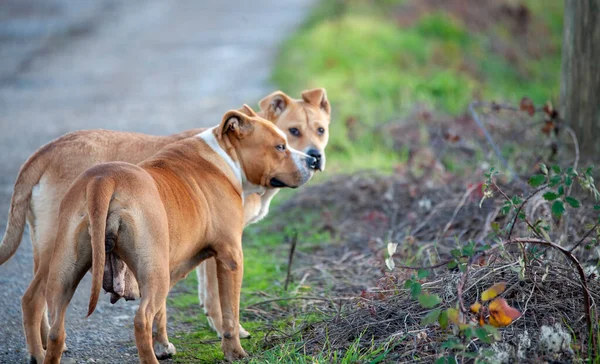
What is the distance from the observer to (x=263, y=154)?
5.81m

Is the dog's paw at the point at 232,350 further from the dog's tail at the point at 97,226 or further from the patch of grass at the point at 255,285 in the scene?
the dog's tail at the point at 97,226

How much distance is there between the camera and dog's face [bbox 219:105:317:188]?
5809 mm

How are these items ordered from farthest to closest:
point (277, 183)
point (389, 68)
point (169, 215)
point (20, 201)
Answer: point (389, 68), point (277, 183), point (20, 201), point (169, 215)

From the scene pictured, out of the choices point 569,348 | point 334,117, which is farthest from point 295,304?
point 334,117

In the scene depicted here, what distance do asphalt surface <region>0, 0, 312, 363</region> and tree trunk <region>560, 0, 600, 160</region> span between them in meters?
4.33

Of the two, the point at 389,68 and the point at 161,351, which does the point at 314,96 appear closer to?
the point at 161,351

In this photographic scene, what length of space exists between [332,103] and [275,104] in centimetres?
544

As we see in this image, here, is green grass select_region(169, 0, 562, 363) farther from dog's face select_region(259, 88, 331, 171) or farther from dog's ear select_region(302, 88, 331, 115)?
dog's ear select_region(302, 88, 331, 115)

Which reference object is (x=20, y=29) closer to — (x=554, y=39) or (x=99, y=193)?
(x=554, y=39)

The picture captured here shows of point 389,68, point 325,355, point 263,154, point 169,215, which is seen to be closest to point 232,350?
point 325,355

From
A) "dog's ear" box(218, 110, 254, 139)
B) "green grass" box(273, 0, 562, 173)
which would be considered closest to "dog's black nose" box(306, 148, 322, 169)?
"dog's ear" box(218, 110, 254, 139)

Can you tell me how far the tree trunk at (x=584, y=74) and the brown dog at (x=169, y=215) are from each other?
119 inches

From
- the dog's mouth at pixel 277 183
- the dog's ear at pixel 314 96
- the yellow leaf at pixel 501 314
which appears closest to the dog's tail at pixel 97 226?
the dog's mouth at pixel 277 183

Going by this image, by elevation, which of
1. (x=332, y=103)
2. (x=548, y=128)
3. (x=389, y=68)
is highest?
(x=548, y=128)
